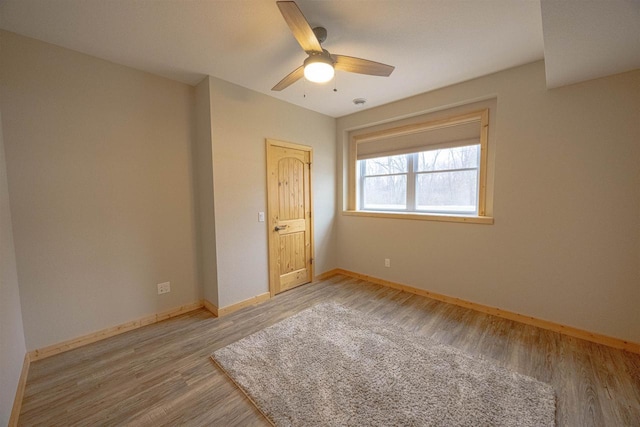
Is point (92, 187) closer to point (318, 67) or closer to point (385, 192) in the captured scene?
point (318, 67)

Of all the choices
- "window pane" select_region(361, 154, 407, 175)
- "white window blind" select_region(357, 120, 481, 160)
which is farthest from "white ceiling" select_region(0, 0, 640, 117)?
"window pane" select_region(361, 154, 407, 175)

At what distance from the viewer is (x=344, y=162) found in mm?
4281

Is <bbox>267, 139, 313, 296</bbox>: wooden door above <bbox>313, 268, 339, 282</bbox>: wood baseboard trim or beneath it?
above

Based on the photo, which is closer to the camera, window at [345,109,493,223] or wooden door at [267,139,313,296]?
window at [345,109,493,223]

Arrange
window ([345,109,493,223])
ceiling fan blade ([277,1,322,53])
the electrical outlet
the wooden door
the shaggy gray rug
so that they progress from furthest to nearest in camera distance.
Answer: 1. the wooden door
2. window ([345,109,493,223])
3. the electrical outlet
4. the shaggy gray rug
5. ceiling fan blade ([277,1,322,53])

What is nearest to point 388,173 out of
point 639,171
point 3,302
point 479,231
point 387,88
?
point 387,88

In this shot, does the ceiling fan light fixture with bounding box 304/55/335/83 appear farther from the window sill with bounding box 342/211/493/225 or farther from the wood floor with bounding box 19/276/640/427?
the wood floor with bounding box 19/276/640/427

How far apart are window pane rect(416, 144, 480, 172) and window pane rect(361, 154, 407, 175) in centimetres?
26

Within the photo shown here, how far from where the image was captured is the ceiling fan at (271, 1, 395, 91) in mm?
1548

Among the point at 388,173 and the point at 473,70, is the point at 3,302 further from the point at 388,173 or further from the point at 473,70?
the point at 473,70

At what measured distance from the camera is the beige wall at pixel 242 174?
284 centimetres

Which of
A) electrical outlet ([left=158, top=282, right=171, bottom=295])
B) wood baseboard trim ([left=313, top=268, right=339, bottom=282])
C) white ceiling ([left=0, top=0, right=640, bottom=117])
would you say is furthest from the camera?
wood baseboard trim ([left=313, top=268, right=339, bottom=282])

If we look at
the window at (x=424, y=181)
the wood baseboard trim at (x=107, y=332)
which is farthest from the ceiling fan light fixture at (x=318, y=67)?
the wood baseboard trim at (x=107, y=332)

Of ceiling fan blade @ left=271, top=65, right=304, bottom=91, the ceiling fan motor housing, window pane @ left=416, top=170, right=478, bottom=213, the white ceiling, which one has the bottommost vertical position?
window pane @ left=416, top=170, right=478, bottom=213
